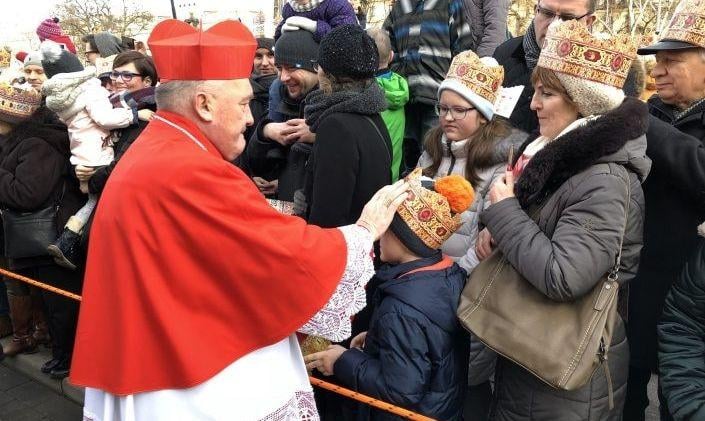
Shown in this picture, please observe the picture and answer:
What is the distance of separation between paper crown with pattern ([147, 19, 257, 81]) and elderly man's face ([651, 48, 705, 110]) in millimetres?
2001

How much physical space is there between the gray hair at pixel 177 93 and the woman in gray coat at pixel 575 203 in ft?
3.87

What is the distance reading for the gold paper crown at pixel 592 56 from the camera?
2145 mm

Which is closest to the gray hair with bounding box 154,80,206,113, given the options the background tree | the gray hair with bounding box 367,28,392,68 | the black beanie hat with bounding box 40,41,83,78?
the gray hair with bounding box 367,28,392,68

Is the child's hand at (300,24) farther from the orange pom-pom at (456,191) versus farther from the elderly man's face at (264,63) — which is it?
the orange pom-pom at (456,191)

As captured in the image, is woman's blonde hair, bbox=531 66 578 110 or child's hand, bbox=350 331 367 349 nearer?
woman's blonde hair, bbox=531 66 578 110

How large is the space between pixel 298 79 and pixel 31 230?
2320 mm

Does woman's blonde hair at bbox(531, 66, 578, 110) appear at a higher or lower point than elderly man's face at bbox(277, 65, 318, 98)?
higher

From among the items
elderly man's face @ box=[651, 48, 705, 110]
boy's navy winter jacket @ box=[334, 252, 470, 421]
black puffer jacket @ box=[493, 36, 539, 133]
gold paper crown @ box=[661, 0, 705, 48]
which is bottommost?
boy's navy winter jacket @ box=[334, 252, 470, 421]

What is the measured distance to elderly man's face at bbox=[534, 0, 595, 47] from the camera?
305 centimetres

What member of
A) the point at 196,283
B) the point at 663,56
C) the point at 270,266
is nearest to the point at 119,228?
the point at 196,283

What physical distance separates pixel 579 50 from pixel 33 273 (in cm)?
427

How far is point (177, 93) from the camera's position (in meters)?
1.95

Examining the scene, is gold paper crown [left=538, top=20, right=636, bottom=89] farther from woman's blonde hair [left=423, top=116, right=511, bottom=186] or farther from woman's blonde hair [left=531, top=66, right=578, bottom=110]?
woman's blonde hair [left=423, top=116, right=511, bottom=186]

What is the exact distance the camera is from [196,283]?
1776mm
